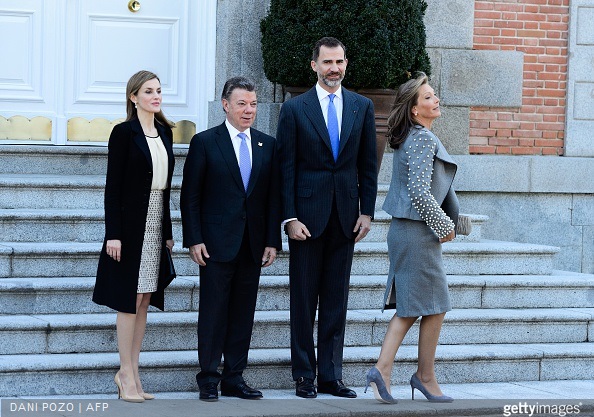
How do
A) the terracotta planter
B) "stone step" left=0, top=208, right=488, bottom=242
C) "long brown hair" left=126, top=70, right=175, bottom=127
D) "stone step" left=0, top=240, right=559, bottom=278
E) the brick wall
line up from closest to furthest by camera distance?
1. "long brown hair" left=126, top=70, right=175, bottom=127
2. "stone step" left=0, top=240, right=559, bottom=278
3. "stone step" left=0, top=208, right=488, bottom=242
4. the terracotta planter
5. the brick wall

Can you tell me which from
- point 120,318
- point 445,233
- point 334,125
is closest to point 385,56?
point 334,125

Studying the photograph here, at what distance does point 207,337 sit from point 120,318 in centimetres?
52

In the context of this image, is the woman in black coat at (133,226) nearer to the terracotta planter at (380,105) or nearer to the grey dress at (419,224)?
the grey dress at (419,224)

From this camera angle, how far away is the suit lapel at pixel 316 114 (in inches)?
266

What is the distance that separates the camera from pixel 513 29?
10.1 meters

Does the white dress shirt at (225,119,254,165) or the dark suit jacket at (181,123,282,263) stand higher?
the white dress shirt at (225,119,254,165)

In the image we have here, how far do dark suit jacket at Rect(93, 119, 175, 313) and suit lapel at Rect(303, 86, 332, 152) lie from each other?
1.01 meters

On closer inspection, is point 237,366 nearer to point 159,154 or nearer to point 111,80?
point 159,154

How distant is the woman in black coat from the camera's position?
20.6 feet

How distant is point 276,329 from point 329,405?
3.05 ft

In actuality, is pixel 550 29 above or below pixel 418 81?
above

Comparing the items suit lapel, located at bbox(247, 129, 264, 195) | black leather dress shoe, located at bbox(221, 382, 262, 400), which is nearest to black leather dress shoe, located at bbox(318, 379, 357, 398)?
black leather dress shoe, located at bbox(221, 382, 262, 400)

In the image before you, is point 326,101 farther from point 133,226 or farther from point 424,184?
point 133,226

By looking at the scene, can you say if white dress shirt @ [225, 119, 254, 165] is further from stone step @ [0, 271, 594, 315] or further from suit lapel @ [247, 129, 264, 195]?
stone step @ [0, 271, 594, 315]
